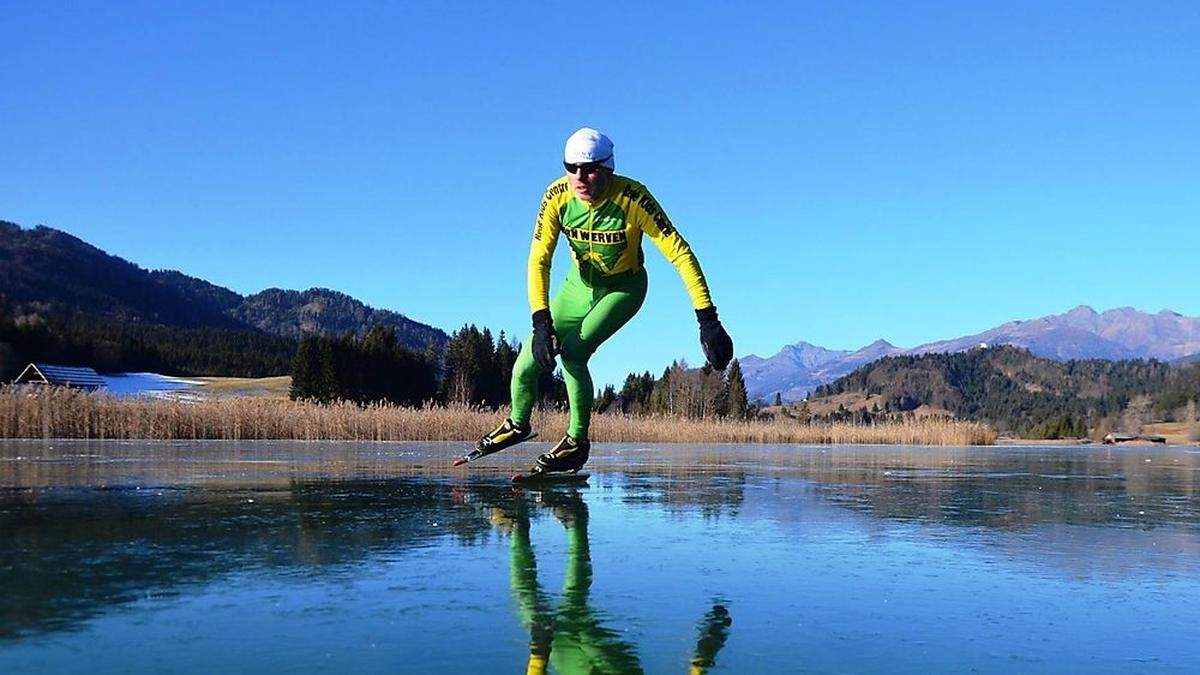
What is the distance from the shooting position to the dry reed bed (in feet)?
64.0

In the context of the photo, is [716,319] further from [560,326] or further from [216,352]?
[216,352]

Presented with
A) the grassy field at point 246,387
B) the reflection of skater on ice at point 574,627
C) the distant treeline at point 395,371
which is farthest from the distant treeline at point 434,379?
the reflection of skater on ice at point 574,627

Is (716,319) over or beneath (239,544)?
over

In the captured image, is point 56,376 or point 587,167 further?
point 56,376

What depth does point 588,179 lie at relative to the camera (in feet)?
19.0

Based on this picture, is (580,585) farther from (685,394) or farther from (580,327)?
(685,394)

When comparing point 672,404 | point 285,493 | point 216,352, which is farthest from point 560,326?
point 216,352

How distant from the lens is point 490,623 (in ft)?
7.84

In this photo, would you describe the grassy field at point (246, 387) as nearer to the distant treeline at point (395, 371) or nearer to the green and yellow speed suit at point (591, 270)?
the distant treeline at point (395, 371)

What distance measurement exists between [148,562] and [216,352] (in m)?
128

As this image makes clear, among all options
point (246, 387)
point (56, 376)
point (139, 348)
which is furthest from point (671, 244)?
point (139, 348)

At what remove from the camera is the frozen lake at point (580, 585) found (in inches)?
84.7

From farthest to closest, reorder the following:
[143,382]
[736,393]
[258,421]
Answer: [143,382] < [736,393] < [258,421]

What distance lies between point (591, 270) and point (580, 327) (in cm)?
41
